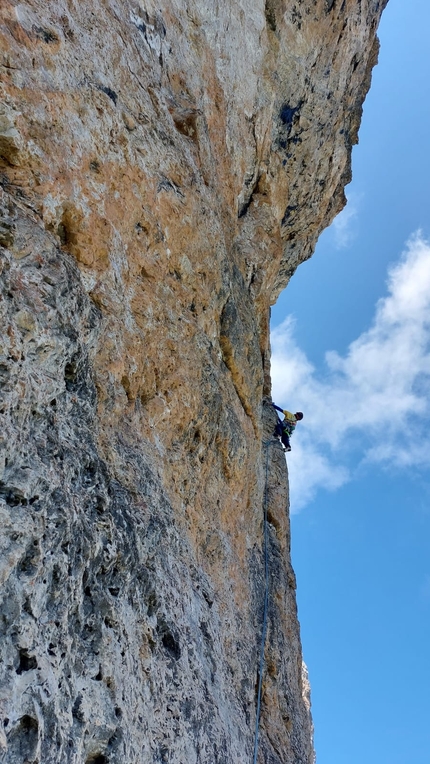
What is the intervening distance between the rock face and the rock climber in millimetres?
3387

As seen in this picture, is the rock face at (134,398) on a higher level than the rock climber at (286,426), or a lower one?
lower

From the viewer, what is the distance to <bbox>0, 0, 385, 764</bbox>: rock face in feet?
11.1

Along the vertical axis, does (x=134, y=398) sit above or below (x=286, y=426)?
below

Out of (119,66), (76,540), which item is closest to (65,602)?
(76,540)

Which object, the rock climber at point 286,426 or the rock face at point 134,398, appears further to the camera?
the rock climber at point 286,426

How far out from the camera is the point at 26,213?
425 centimetres

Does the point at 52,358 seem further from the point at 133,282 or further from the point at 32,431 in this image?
the point at 133,282

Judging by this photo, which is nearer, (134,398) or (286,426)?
(134,398)

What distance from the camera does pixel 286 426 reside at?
13789 millimetres

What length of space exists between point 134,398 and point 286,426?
8707 millimetres

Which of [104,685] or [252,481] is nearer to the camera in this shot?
[104,685]

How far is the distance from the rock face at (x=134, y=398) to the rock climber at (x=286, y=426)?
3387 mm

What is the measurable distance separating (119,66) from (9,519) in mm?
5131

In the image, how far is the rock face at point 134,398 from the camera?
339 cm
